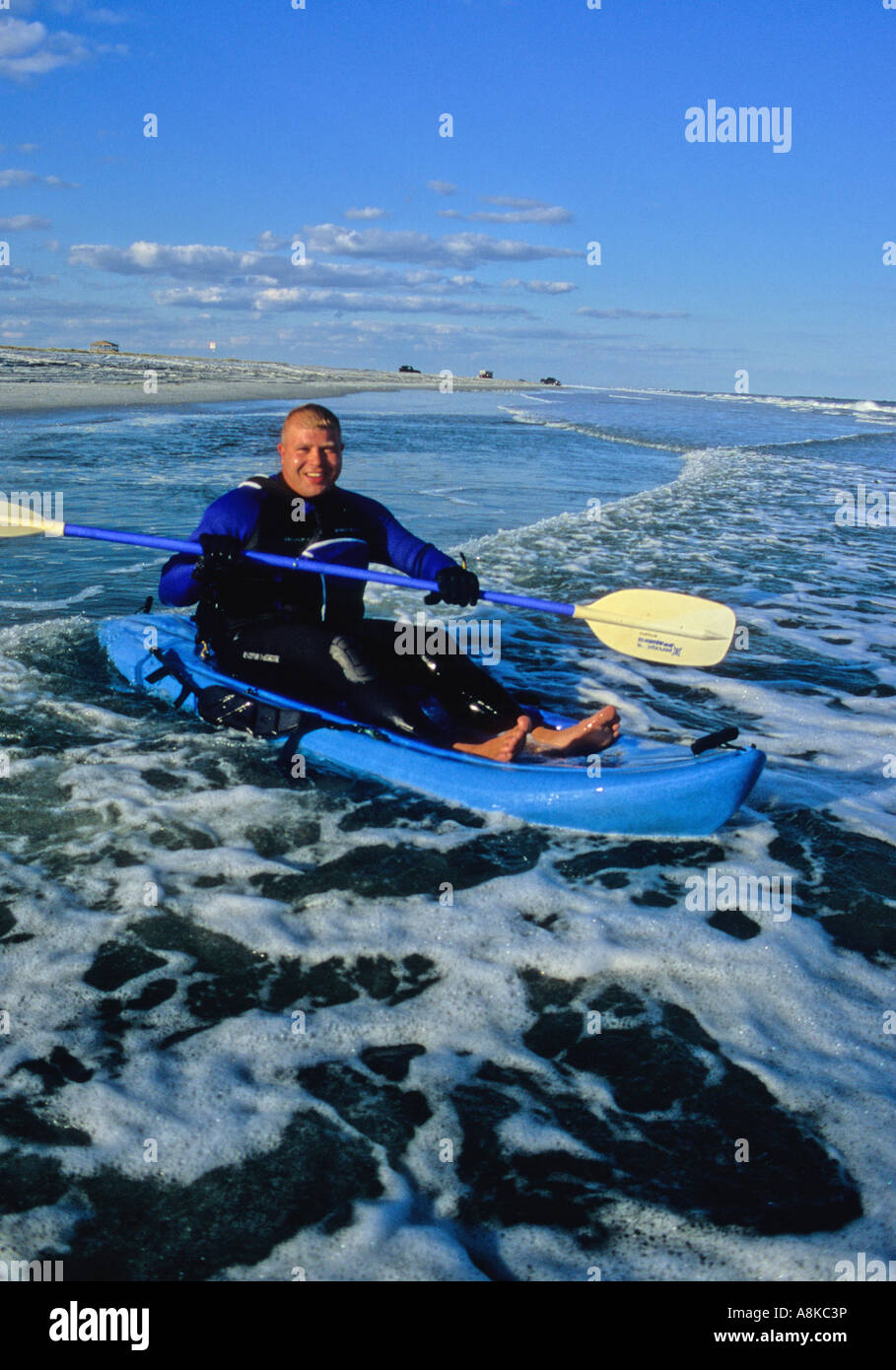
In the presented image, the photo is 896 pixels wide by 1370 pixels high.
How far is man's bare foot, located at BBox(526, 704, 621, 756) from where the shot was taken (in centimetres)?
446

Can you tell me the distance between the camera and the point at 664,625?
5.13 m

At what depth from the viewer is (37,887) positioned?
353 cm

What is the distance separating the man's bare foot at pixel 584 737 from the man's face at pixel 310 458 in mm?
1657

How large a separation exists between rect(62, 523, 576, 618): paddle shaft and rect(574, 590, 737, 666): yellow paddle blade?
235 millimetres

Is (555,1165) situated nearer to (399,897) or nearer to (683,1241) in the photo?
(683,1241)

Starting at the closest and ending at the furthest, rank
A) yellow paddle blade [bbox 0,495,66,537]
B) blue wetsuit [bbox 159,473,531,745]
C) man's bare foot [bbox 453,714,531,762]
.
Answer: man's bare foot [bbox 453,714,531,762]
blue wetsuit [bbox 159,473,531,745]
yellow paddle blade [bbox 0,495,66,537]

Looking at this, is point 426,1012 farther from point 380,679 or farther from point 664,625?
point 664,625

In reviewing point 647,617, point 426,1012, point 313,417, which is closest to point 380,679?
point 313,417

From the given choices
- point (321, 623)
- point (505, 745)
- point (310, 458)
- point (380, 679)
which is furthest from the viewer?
point (321, 623)

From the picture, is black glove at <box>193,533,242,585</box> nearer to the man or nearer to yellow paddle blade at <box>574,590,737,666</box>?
the man

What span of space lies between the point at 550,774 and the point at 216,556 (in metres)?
1.84

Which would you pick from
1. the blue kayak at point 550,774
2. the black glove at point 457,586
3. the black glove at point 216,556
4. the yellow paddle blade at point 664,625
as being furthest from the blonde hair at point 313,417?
the yellow paddle blade at point 664,625

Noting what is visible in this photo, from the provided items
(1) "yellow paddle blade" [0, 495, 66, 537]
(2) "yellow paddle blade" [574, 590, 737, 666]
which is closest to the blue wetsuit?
(2) "yellow paddle blade" [574, 590, 737, 666]

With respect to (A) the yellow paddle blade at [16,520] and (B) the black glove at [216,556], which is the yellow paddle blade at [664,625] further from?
(A) the yellow paddle blade at [16,520]
